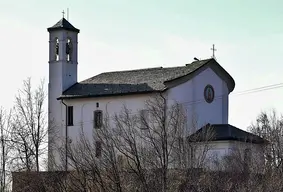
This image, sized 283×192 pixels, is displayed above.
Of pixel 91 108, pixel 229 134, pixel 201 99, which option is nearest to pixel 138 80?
pixel 91 108

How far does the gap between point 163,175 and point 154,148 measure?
1.91 m

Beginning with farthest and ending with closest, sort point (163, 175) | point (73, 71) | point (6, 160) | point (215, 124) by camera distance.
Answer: point (73, 71) < point (215, 124) < point (6, 160) < point (163, 175)

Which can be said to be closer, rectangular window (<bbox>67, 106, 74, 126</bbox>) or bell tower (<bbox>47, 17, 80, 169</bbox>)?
rectangular window (<bbox>67, 106, 74, 126</bbox>)

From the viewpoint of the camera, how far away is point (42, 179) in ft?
138

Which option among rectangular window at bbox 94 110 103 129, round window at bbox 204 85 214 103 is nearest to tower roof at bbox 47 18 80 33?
rectangular window at bbox 94 110 103 129

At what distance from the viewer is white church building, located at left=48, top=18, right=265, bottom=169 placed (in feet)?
172

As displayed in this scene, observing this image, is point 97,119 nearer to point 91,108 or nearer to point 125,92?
point 91,108

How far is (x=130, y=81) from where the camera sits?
5509 centimetres

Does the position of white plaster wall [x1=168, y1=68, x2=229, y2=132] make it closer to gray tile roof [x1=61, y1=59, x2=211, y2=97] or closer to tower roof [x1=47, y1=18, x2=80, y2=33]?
gray tile roof [x1=61, y1=59, x2=211, y2=97]

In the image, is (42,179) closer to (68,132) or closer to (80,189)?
(80,189)

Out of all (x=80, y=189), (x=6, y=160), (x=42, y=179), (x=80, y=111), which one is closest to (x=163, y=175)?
(x=80, y=189)

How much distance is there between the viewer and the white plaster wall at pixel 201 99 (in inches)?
2081

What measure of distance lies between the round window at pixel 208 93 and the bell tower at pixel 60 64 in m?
9.99

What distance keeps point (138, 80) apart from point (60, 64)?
270 inches
